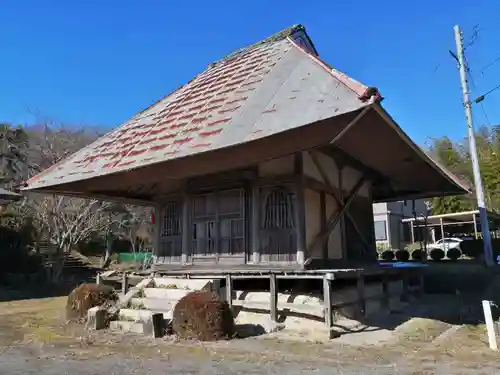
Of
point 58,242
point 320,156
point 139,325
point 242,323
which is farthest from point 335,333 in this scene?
point 58,242

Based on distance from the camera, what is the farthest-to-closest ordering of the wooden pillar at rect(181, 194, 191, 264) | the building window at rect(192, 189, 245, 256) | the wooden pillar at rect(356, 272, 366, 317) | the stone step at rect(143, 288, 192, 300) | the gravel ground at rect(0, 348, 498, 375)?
1. the wooden pillar at rect(181, 194, 191, 264)
2. the building window at rect(192, 189, 245, 256)
3. the wooden pillar at rect(356, 272, 366, 317)
4. the stone step at rect(143, 288, 192, 300)
5. the gravel ground at rect(0, 348, 498, 375)

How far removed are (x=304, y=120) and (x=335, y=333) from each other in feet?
13.3

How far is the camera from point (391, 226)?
37.8 meters

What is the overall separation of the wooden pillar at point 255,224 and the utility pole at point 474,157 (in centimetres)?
1039

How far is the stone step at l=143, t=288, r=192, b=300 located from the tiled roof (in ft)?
9.54

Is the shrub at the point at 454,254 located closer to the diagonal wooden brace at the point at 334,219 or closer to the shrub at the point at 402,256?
the shrub at the point at 402,256

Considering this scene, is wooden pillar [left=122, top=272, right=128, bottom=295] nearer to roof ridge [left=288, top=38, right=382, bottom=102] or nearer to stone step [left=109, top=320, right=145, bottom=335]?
stone step [left=109, top=320, right=145, bottom=335]

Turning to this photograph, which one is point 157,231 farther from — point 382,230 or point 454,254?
point 382,230

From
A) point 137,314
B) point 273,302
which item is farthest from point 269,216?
point 137,314

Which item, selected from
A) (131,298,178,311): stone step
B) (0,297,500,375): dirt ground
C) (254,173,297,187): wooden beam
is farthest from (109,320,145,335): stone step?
(254,173,297,187): wooden beam

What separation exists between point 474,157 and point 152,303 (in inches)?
562

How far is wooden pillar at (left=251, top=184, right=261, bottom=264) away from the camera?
1052 cm

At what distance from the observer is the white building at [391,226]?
37.4 metres

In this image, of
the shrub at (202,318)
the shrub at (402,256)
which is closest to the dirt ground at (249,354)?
the shrub at (202,318)
